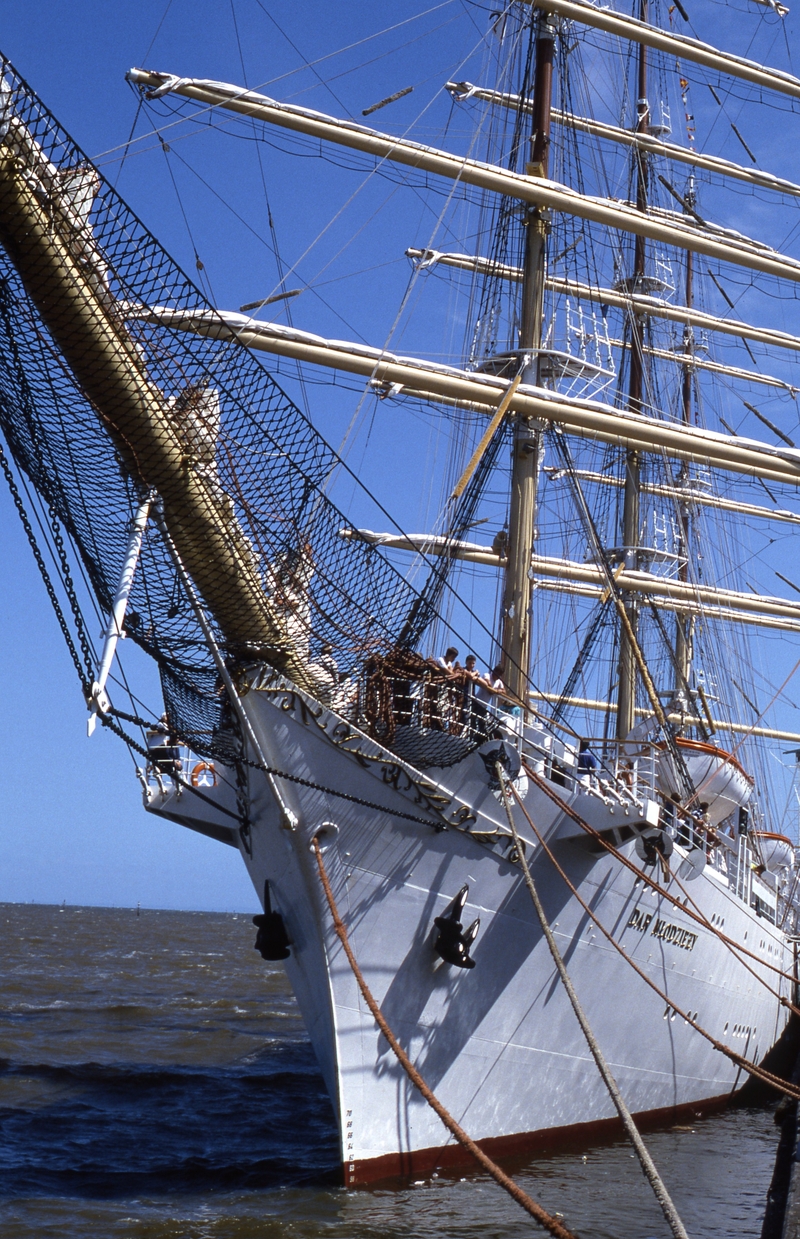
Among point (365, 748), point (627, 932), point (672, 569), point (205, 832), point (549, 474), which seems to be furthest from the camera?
point (672, 569)

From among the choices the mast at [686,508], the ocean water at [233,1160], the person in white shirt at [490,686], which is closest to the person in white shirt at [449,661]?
the person in white shirt at [490,686]

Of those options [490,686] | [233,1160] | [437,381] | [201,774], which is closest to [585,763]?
[490,686]

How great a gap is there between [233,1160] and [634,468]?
2054 centimetres

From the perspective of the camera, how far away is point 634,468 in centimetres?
2997

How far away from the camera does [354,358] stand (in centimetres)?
1859

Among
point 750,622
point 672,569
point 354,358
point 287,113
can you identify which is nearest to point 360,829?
point 354,358

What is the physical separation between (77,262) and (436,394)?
37.2 feet

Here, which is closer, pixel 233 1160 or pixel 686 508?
pixel 233 1160

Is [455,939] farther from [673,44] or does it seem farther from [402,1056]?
[673,44]

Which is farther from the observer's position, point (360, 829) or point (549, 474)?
point (549, 474)

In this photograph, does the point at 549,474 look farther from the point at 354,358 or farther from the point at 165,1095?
the point at 165,1095

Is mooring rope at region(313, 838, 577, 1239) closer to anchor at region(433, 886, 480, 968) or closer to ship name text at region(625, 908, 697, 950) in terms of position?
anchor at region(433, 886, 480, 968)

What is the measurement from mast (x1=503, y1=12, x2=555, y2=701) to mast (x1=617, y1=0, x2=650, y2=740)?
801 cm

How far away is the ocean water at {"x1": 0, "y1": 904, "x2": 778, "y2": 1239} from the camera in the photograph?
10.5m
